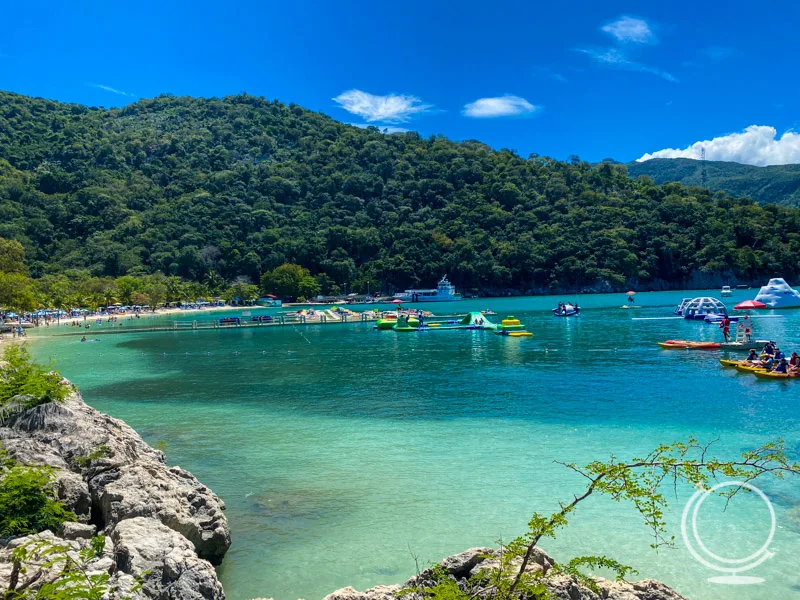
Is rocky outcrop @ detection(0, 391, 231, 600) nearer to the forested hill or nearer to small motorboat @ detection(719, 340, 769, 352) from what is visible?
small motorboat @ detection(719, 340, 769, 352)

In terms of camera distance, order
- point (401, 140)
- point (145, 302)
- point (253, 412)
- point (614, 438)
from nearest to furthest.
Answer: point (614, 438) < point (253, 412) < point (145, 302) < point (401, 140)

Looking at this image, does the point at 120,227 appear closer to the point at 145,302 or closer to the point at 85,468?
the point at 145,302

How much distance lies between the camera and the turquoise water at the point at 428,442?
8.20 meters

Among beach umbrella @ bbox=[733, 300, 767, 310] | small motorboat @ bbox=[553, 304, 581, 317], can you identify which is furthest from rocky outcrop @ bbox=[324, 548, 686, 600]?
beach umbrella @ bbox=[733, 300, 767, 310]

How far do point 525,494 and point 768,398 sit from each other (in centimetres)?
1385

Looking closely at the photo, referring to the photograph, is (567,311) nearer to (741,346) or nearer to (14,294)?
(741,346)

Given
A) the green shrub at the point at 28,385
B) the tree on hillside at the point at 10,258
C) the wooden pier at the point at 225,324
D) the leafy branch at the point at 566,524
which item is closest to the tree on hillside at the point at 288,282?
the wooden pier at the point at 225,324

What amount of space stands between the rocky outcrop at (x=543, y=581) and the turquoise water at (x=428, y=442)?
7.52ft

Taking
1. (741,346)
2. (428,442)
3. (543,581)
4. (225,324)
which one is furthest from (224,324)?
(543,581)

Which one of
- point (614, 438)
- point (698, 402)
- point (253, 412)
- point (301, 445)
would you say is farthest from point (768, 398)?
point (253, 412)

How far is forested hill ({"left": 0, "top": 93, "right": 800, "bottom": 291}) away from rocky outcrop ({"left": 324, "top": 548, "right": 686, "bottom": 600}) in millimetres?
122187

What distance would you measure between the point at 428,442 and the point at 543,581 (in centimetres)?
974

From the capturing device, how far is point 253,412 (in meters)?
18.9

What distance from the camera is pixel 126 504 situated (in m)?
7.04
